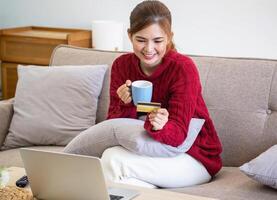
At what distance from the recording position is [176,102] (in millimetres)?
2105

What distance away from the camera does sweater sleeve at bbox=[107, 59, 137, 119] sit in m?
2.23

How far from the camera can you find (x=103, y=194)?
1.54 metres

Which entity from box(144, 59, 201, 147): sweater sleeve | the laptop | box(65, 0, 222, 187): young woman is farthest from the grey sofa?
the laptop

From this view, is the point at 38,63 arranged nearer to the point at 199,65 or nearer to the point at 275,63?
the point at 199,65

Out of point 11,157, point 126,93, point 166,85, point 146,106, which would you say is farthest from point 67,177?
point 11,157

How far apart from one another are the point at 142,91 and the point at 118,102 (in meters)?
0.35

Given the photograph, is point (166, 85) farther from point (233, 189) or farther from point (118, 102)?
point (233, 189)

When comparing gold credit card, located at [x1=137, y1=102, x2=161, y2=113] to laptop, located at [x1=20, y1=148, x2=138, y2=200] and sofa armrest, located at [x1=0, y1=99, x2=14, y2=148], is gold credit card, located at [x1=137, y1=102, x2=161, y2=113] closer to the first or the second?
laptop, located at [x1=20, y1=148, x2=138, y2=200]

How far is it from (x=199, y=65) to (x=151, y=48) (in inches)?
17.9

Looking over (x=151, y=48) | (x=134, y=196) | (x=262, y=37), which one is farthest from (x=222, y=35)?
(x=134, y=196)

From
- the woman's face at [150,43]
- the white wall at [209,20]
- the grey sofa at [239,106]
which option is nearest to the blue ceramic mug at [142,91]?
the woman's face at [150,43]

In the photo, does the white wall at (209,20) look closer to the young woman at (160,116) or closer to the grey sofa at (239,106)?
the grey sofa at (239,106)

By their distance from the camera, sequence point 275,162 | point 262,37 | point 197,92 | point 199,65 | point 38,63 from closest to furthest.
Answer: point 275,162 → point 197,92 → point 199,65 → point 262,37 → point 38,63

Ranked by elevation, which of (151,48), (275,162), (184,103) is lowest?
(275,162)
